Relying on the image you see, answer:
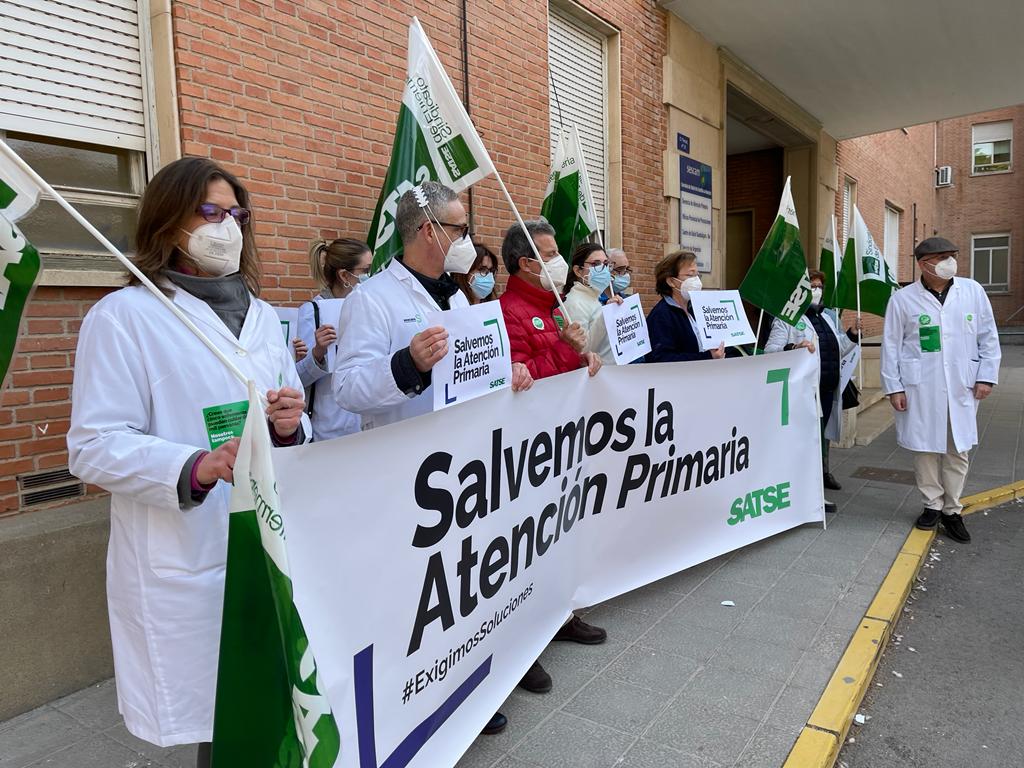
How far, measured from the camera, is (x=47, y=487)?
11.1 feet

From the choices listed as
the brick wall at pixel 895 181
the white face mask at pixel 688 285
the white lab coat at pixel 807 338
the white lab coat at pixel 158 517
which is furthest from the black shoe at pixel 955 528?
the brick wall at pixel 895 181

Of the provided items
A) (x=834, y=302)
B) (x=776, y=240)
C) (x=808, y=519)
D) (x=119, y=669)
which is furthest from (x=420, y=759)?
(x=834, y=302)

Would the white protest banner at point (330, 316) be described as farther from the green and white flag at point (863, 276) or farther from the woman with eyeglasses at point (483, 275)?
the green and white flag at point (863, 276)

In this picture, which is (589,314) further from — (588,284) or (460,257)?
(460,257)

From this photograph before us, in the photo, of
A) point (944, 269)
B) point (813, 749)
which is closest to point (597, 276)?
point (944, 269)

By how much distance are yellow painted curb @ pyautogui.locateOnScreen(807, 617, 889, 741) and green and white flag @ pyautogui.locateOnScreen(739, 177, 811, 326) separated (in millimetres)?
2339

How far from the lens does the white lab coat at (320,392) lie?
12.3ft

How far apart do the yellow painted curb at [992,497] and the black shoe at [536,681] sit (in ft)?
15.1

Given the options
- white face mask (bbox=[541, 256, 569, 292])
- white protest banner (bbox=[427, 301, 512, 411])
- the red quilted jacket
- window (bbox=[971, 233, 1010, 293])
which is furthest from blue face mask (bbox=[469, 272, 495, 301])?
window (bbox=[971, 233, 1010, 293])

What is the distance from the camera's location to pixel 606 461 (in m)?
3.63

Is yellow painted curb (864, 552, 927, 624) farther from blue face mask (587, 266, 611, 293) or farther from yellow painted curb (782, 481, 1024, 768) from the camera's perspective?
blue face mask (587, 266, 611, 293)

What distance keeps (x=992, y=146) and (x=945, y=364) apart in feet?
94.1

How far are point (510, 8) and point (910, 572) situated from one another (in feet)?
17.2

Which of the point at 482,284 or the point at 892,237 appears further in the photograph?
the point at 892,237
